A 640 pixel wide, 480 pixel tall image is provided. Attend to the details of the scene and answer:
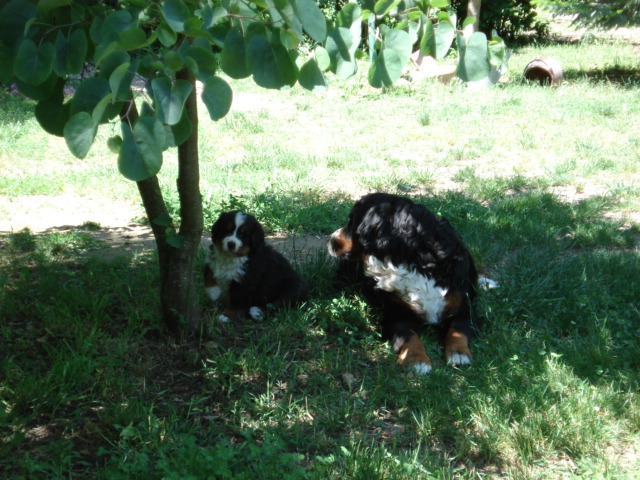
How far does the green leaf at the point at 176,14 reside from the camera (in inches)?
83.0

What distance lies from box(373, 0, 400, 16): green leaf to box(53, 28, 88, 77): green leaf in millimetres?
1088

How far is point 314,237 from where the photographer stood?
657cm

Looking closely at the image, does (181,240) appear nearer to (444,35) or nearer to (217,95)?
(217,95)

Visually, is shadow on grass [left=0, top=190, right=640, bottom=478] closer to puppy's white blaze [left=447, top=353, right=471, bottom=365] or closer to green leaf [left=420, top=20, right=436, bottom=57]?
puppy's white blaze [left=447, top=353, right=471, bottom=365]

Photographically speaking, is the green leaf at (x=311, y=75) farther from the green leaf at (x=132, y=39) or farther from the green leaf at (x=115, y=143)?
the green leaf at (x=115, y=143)

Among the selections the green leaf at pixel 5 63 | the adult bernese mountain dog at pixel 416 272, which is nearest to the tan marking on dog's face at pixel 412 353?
the adult bernese mountain dog at pixel 416 272

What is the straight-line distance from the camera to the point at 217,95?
7.13 feet

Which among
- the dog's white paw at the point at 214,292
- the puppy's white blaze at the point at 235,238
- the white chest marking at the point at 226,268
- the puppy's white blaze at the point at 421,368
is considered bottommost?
the puppy's white blaze at the point at 421,368

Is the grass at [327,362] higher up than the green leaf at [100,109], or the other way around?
the green leaf at [100,109]

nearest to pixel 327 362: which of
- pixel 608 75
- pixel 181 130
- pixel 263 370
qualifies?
pixel 263 370

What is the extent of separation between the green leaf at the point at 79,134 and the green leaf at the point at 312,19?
74 centimetres

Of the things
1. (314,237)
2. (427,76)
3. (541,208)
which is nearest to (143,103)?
(314,237)

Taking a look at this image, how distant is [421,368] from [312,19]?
250 cm

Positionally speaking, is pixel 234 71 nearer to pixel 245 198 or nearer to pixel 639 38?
pixel 245 198
